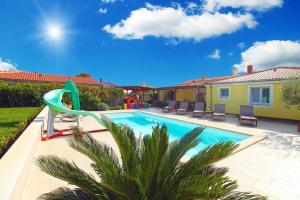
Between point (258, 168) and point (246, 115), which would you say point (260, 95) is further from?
point (258, 168)

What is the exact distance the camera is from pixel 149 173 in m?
2.47

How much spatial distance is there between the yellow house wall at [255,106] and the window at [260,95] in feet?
1.30

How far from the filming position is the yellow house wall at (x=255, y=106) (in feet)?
49.0

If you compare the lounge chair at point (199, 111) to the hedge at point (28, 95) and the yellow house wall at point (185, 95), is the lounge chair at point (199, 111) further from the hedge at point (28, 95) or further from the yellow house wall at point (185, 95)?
the hedge at point (28, 95)

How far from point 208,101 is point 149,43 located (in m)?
19.8

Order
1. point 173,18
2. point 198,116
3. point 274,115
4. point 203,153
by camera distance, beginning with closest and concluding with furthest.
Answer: point 203,153 → point 274,115 → point 198,116 → point 173,18

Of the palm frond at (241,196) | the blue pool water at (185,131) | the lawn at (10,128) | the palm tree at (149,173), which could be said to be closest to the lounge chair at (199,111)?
the blue pool water at (185,131)

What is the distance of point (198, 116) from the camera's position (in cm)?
1847

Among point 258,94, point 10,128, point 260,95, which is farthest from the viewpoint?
point 258,94

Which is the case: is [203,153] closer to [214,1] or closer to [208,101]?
[214,1]

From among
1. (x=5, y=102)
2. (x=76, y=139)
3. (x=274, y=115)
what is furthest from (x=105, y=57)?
(x=76, y=139)

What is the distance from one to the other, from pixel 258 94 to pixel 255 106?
1.19 meters

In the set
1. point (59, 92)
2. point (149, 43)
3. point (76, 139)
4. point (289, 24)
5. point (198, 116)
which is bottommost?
point (198, 116)

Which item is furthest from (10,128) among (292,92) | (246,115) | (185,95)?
(185,95)
